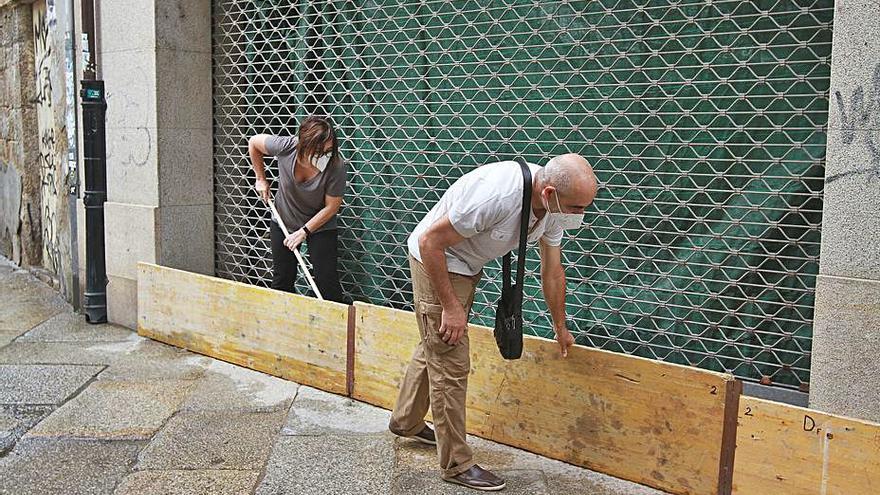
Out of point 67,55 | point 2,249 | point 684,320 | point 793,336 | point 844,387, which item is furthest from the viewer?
point 2,249

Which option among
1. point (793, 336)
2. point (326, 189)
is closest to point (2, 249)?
point (326, 189)

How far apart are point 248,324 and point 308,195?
0.99 metres

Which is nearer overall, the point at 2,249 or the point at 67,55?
the point at 67,55

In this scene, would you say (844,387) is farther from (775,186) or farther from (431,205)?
(431,205)

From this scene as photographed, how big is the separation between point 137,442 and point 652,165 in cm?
322

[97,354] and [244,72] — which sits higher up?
[244,72]

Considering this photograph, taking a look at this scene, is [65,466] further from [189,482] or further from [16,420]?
[16,420]

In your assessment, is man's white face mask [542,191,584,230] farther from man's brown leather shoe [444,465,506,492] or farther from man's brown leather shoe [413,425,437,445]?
man's brown leather shoe [413,425,437,445]

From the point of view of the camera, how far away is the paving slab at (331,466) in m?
4.41

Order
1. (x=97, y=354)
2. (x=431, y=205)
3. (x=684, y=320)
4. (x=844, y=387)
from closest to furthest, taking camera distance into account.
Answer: (x=844, y=387) < (x=684, y=320) < (x=431, y=205) < (x=97, y=354)

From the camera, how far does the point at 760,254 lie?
4652 mm

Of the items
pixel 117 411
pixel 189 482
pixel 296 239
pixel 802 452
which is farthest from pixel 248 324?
pixel 802 452

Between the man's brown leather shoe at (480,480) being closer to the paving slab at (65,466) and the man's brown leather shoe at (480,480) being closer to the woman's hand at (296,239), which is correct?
the paving slab at (65,466)

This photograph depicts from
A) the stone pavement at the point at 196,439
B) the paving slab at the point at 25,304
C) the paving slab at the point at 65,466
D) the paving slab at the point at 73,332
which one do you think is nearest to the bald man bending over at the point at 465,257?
the stone pavement at the point at 196,439
